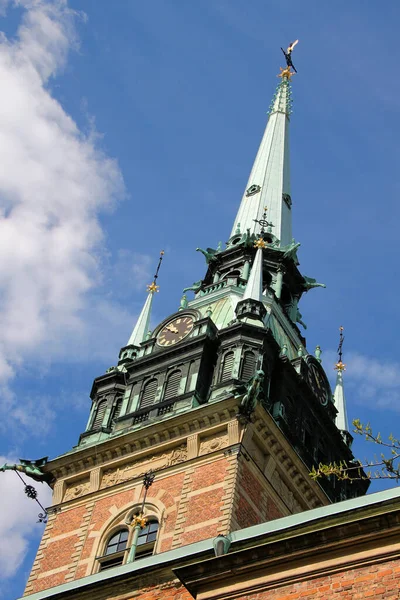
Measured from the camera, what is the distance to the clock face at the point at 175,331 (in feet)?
157

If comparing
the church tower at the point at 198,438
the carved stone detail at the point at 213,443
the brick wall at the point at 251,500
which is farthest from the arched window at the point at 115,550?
the brick wall at the point at 251,500

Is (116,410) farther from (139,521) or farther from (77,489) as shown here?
(139,521)

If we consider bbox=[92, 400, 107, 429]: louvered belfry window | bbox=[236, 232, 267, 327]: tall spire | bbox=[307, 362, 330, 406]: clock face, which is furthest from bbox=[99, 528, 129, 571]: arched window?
bbox=[307, 362, 330, 406]: clock face

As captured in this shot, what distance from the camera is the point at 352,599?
1889cm

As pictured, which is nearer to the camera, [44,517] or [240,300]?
Result: [44,517]

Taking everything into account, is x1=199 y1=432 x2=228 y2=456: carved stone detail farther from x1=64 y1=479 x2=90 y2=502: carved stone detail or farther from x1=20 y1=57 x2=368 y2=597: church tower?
x1=64 y1=479 x2=90 y2=502: carved stone detail

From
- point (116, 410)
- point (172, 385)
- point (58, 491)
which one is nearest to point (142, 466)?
point (58, 491)

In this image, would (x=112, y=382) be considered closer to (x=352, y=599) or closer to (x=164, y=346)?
(x=164, y=346)

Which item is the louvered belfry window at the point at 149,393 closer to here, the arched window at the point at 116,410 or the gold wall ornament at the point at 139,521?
the arched window at the point at 116,410

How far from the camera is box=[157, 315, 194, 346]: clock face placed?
47.8 metres

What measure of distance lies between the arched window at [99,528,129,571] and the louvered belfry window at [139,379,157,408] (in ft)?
21.9

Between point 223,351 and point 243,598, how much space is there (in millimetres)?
25568

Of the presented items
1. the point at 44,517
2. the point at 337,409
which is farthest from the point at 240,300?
the point at 44,517

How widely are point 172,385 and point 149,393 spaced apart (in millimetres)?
1181
